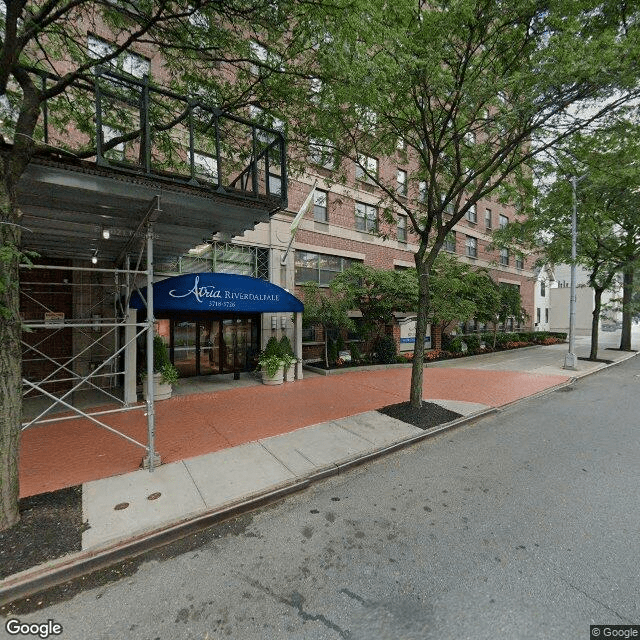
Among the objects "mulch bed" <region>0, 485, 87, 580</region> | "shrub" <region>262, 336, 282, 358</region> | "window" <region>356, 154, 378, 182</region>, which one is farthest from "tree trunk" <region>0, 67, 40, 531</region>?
"shrub" <region>262, 336, 282, 358</region>

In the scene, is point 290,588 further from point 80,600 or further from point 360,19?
point 360,19

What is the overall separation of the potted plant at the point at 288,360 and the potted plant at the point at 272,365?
151 mm

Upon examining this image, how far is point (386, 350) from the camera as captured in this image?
51.7ft

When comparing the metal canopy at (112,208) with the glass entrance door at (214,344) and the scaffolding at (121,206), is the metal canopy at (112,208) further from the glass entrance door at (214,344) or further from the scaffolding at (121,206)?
the glass entrance door at (214,344)

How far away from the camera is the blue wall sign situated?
8.36m

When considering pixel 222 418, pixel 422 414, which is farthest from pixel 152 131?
pixel 422 414

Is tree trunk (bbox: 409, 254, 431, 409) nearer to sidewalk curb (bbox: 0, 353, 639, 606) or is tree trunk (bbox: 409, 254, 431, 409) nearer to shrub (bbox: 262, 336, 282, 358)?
sidewalk curb (bbox: 0, 353, 639, 606)

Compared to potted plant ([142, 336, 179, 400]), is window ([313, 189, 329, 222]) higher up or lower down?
higher up

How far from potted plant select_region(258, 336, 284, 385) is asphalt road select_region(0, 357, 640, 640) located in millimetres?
6406

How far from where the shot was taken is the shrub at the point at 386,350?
51.6ft

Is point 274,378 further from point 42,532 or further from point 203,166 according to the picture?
point 42,532

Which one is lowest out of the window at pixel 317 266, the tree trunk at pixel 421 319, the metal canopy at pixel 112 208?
the tree trunk at pixel 421 319

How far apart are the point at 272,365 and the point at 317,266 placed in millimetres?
6209

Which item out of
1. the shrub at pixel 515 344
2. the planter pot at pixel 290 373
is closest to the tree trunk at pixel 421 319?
the planter pot at pixel 290 373
